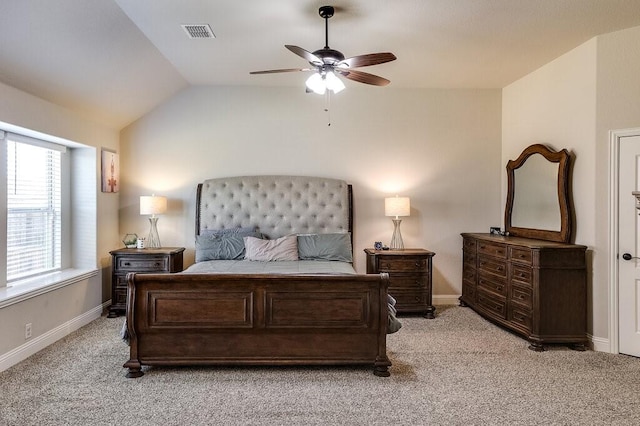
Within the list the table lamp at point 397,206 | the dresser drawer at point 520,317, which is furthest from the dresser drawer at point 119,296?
the dresser drawer at point 520,317

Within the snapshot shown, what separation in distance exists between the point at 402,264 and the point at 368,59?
2.61 m

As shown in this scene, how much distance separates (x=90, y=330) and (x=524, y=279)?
4.65 meters

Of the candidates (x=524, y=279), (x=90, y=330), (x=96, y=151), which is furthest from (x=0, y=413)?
(x=524, y=279)

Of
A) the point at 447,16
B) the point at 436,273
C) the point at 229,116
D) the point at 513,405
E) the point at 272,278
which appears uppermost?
the point at 447,16

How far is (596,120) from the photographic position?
12.0 ft

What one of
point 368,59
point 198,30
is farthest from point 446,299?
point 198,30

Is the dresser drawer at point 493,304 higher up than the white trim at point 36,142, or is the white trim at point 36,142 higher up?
the white trim at point 36,142

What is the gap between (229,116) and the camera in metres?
5.23

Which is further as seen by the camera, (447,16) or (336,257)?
(336,257)

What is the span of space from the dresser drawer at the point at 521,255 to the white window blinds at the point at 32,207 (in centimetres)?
511

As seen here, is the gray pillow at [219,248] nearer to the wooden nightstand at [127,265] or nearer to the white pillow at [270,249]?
the white pillow at [270,249]

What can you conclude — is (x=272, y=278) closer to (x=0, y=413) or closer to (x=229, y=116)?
(x=0, y=413)

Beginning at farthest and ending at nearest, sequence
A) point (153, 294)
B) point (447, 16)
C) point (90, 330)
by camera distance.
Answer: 1. point (90, 330)
2. point (447, 16)
3. point (153, 294)

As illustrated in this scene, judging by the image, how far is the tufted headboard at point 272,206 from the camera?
16.6ft
